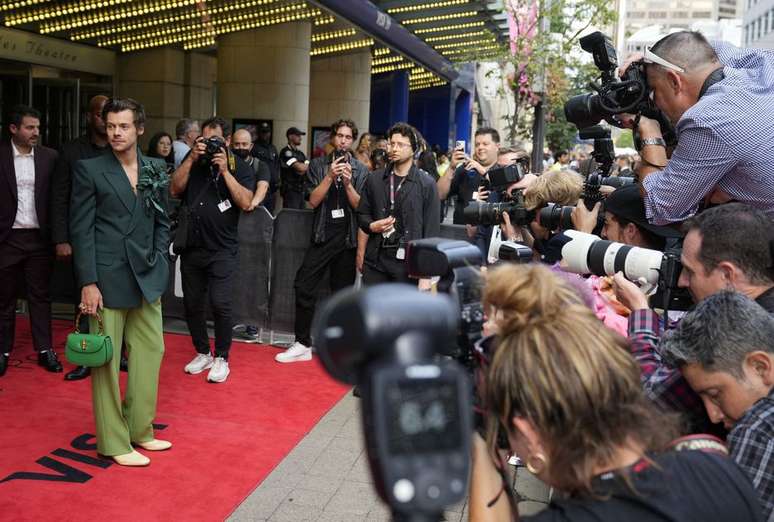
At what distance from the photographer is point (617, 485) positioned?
182 centimetres

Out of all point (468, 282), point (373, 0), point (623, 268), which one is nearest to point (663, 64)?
point (623, 268)

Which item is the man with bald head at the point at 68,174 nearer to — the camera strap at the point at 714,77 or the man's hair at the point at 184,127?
the man's hair at the point at 184,127

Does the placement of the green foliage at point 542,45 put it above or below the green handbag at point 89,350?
above

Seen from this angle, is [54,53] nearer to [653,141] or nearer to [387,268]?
[387,268]

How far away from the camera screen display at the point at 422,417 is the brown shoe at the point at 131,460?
4311mm

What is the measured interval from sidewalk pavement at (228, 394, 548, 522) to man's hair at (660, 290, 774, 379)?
2.08 meters

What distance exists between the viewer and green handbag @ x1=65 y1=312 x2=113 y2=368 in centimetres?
488

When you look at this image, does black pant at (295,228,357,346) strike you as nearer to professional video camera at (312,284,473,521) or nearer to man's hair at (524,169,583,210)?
man's hair at (524,169,583,210)

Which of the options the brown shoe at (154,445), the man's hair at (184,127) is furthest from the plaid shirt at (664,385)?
the man's hair at (184,127)

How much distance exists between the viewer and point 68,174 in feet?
21.1

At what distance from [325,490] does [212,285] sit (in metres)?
2.50

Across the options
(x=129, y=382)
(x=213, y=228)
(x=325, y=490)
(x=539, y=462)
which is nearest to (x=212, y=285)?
(x=213, y=228)

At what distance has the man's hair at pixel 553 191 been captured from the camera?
5094 millimetres

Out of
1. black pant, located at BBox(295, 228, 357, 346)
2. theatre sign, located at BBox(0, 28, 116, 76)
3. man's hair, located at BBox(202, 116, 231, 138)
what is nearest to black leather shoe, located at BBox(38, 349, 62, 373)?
black pant, located at BBox(295, 228, 357, 346)
